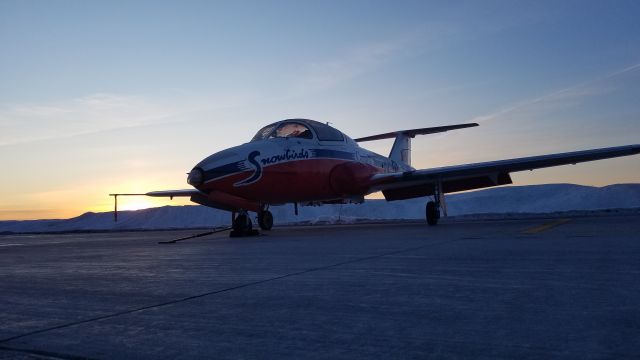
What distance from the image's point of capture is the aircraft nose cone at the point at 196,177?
11.9m

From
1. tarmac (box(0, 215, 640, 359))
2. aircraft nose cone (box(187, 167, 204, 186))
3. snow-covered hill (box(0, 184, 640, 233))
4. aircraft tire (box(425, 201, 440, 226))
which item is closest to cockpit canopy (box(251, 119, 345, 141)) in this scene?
aircraft nose cone (box(187, 167, 204, 186))

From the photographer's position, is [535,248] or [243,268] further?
[535,248]

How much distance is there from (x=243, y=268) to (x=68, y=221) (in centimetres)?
6645

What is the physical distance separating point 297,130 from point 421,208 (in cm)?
5852

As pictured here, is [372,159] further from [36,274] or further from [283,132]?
[36,274]

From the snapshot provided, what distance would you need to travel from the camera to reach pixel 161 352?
91.4 inches

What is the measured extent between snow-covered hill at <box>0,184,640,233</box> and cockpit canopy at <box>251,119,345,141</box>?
141 feet

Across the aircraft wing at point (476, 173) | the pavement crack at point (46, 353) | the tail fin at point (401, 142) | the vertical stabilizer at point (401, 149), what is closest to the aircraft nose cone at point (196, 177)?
the aircraft wing at point (476, 173)

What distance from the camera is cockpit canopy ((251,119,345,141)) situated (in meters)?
14.6

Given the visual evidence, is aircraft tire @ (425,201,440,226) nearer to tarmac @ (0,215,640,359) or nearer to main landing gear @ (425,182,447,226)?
→ main landing gear @ (425,182,447,226)

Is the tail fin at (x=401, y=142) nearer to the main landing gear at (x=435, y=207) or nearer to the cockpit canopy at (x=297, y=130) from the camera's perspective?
the main landing gear at (x=435, y=207)

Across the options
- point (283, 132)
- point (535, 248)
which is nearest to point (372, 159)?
point (283, 132)

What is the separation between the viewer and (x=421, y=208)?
2805 inches

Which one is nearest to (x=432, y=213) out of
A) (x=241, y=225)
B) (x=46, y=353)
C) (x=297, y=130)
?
(x=297, y=130)
